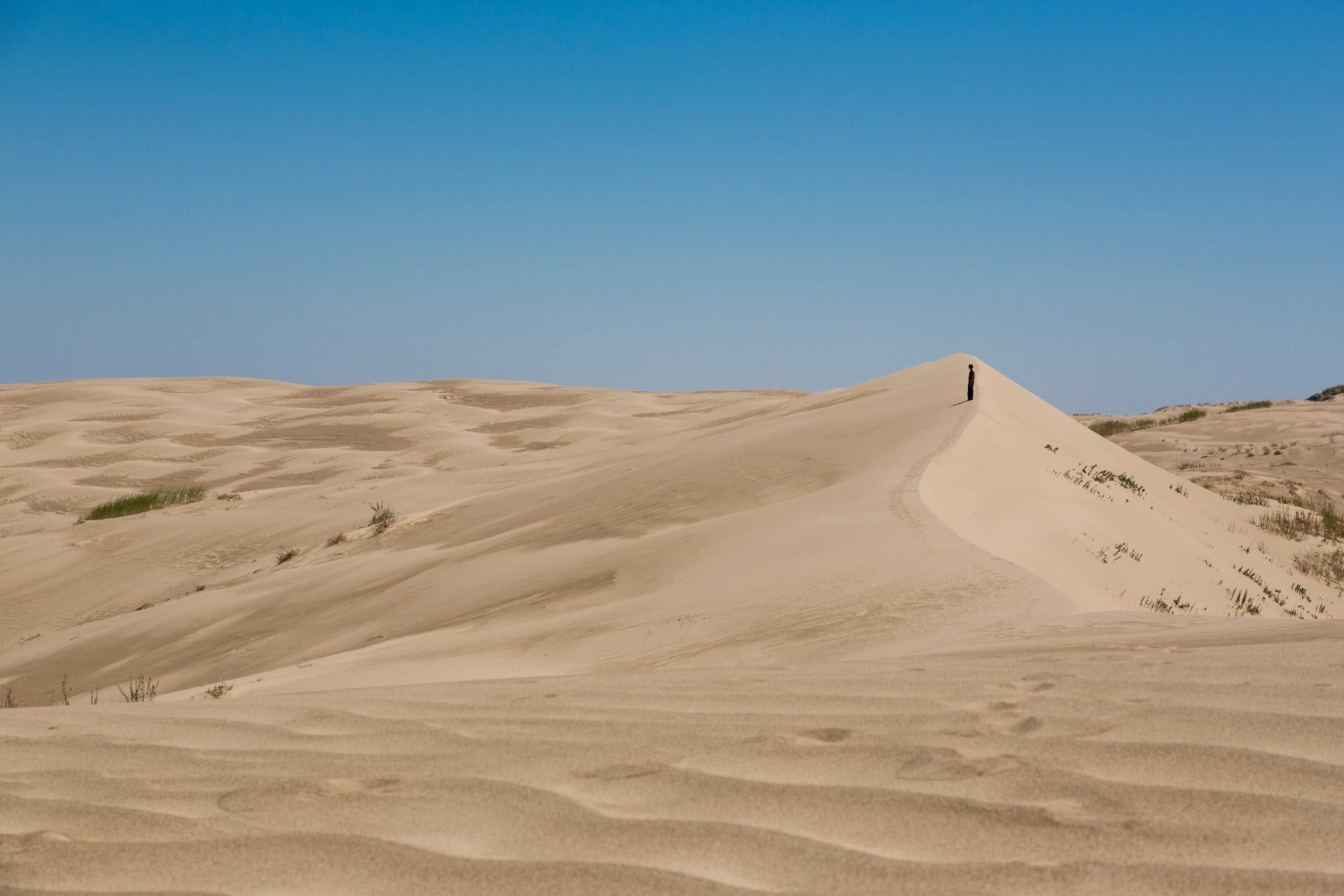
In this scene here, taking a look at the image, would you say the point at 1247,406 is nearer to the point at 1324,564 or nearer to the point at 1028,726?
the point at 1324,564

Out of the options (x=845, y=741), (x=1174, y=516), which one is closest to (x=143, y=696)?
(x=845, y=741)

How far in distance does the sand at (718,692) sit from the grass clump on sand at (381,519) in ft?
0.56

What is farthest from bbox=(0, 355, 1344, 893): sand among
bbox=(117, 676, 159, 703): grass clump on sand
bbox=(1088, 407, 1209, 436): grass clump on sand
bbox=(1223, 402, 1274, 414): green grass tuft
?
bbox=(1223, 402, 1274, 414): green grass tuft

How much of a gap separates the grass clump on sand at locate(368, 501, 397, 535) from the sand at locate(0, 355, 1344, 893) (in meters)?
0.17

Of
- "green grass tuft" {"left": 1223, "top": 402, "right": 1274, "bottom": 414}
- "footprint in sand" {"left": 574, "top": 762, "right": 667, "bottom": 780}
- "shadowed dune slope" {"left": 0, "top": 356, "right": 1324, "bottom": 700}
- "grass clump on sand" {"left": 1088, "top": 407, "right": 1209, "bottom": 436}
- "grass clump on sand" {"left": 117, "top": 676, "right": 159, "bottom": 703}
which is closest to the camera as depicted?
"footprint in sand" {"left": 574, "top": 762, "right": 667, "bottom": 780}

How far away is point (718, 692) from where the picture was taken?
3029mm

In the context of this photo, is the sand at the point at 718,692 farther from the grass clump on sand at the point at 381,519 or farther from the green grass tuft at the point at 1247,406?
the green grass tuft at the point at 1247,406

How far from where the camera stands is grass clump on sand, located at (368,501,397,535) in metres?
11.7

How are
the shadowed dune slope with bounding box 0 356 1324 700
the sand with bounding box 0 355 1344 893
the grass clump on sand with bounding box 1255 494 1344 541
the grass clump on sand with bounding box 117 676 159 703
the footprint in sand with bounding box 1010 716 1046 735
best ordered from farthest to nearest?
1. the grass clump on sand with bounding box 1255 494 1344 541
2. the grass clump on sand with bounding box 117 676 159 703
3. the shadowed dune slope with bounding box 0 356 1324 700
4. the footprint in sand with bounding box 1010 716 1046 735
5. the sand with bounding box 0 355 1344 893

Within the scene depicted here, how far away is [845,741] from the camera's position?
2473 millimetres

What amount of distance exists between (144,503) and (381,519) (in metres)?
6.16

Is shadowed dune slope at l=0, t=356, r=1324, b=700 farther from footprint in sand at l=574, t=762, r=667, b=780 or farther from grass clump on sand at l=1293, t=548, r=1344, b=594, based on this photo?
footprint in sand at l=574, t=762, r=667, b=780

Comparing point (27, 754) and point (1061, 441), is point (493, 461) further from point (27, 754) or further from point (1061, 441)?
point (27, 754)

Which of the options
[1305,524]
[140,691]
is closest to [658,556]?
[140,691]
